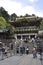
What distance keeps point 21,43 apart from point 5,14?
6166cm

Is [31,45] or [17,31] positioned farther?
[17,31]

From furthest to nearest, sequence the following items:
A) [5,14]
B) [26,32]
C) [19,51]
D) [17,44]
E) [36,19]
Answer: [5,14] < [36,19] < [26,32] < [17,44] < [19,51]

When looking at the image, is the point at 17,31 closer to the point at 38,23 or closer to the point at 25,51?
the point at 38,23

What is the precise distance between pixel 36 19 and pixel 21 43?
145 ft

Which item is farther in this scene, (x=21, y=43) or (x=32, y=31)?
(x=32, y=31)

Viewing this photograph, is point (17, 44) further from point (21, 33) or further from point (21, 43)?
point (21, 33)

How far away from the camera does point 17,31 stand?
80.8 m

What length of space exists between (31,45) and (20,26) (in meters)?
45.5

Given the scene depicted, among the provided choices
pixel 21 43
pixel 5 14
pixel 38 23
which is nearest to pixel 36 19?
pixel 38 23

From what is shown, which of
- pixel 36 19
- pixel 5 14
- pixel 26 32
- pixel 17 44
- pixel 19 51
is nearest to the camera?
pixel 19 51

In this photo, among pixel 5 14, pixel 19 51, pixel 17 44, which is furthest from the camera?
pixel 5 14

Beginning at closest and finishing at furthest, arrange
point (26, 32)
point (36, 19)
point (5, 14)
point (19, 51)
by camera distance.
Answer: point (19, 51), point (26, 32), point (36, 19), point (5, 14)

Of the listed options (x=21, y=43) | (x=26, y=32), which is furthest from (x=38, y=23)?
(x=21, y=43)

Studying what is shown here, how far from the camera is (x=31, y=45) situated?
40969 millimetres
